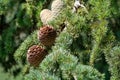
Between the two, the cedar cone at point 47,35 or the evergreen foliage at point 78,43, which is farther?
the cedar cone at point 47,35

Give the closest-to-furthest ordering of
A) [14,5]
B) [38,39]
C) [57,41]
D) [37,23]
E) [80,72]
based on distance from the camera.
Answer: [80,72], [57,41], [38,39], [37,23], [14,5]

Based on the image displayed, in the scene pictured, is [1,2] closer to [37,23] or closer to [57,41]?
[37,23]

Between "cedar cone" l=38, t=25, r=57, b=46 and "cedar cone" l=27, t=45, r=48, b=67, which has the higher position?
"cedar cone" l=38, t=25, r=57, b=46

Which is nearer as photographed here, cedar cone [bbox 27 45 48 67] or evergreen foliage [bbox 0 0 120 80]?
evergreen foliage [bbox 0 0 120 80]

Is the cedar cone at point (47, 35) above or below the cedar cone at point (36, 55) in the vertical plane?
above

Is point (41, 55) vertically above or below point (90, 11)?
below

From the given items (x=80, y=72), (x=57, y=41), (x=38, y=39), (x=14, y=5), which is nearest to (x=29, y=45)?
(x=38, y=39)
